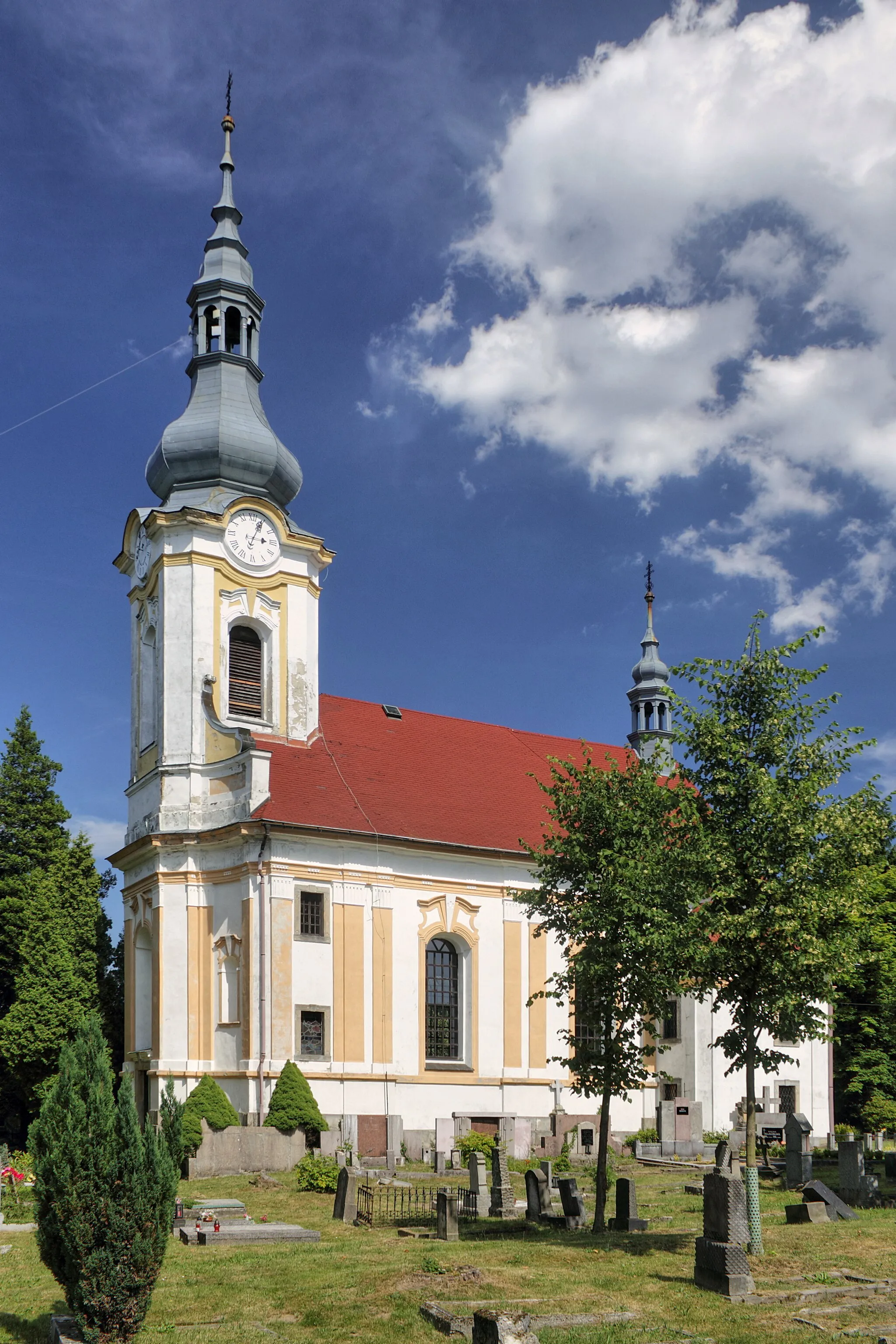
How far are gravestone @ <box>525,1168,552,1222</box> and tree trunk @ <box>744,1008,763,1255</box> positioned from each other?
4.77 meters

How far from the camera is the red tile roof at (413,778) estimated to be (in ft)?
126

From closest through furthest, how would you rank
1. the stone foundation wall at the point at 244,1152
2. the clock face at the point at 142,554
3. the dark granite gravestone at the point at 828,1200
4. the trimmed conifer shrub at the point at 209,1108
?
1. the dark granite gravestone at the point at 828,1200
2. the stone foundation wall at the point at 244,1152
3. the trimmed conifer shrub at the point at 209,1108
4. the clock face at the point at 142,554

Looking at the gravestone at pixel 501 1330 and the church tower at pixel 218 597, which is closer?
the gravestone at pixel 501 1330

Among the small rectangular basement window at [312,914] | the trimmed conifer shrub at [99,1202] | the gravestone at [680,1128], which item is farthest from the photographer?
the small rectangular basement window at [312,914]

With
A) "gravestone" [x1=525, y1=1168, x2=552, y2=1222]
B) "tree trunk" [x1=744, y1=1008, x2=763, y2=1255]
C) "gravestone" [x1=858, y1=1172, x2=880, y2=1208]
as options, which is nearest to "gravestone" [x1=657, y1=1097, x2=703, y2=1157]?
"gravestone" [x1=858, y1=1172, x2=880, y2=1208]

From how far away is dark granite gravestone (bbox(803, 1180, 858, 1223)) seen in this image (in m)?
21.9

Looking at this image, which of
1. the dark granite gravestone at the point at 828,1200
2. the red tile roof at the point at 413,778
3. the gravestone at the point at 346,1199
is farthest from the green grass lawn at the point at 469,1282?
the red tile roof at the point at 413,778

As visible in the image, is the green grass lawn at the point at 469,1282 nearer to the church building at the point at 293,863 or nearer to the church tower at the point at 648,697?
the church building at the point at 293,863

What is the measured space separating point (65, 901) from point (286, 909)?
35.4 ft

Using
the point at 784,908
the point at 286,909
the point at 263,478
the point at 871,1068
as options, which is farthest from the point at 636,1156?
the point at 263,478

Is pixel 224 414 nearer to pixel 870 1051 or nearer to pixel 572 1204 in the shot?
pixel 572 1204

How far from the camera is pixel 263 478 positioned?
42125 millimetres

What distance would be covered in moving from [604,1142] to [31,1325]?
33.6ft

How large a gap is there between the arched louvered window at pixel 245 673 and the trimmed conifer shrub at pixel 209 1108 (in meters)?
11.4
